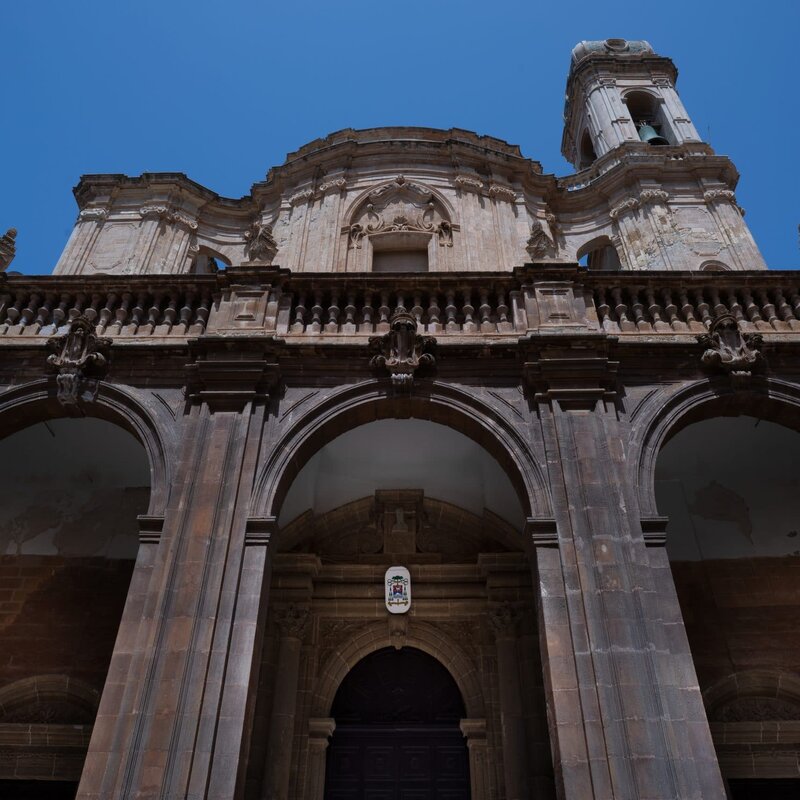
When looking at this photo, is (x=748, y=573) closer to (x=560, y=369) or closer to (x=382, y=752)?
(x=560, y=369)

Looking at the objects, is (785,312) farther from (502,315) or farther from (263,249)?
(263,249)

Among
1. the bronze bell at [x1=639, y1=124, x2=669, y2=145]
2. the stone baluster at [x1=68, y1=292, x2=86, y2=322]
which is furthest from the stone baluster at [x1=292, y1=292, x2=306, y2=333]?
the bronze bell at [x1=639, y1=124, x2=669, y2=145]

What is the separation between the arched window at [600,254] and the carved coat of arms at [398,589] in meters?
8.24

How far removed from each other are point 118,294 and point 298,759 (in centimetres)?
661

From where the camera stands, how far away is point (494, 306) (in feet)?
30.8

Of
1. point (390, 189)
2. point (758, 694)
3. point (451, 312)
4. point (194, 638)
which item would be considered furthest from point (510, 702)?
point (390, 189)

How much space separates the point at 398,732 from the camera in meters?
9.61

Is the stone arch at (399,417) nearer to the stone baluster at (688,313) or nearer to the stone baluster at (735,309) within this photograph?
the stone baluster at (688,313)

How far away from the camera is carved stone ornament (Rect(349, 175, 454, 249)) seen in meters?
14.2

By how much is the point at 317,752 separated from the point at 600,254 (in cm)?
1249

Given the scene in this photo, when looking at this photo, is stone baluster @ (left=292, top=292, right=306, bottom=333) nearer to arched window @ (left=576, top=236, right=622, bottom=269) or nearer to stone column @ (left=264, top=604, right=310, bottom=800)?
stone column @ (left=264, top=604, right=310, bottom=800)

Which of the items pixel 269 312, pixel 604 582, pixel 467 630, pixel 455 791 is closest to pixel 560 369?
pixel 604 582

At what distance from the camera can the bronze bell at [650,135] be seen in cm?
1795

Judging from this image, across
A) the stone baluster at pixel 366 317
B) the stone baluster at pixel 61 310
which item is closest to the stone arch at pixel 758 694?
the stone baluster at pixel 366 317
